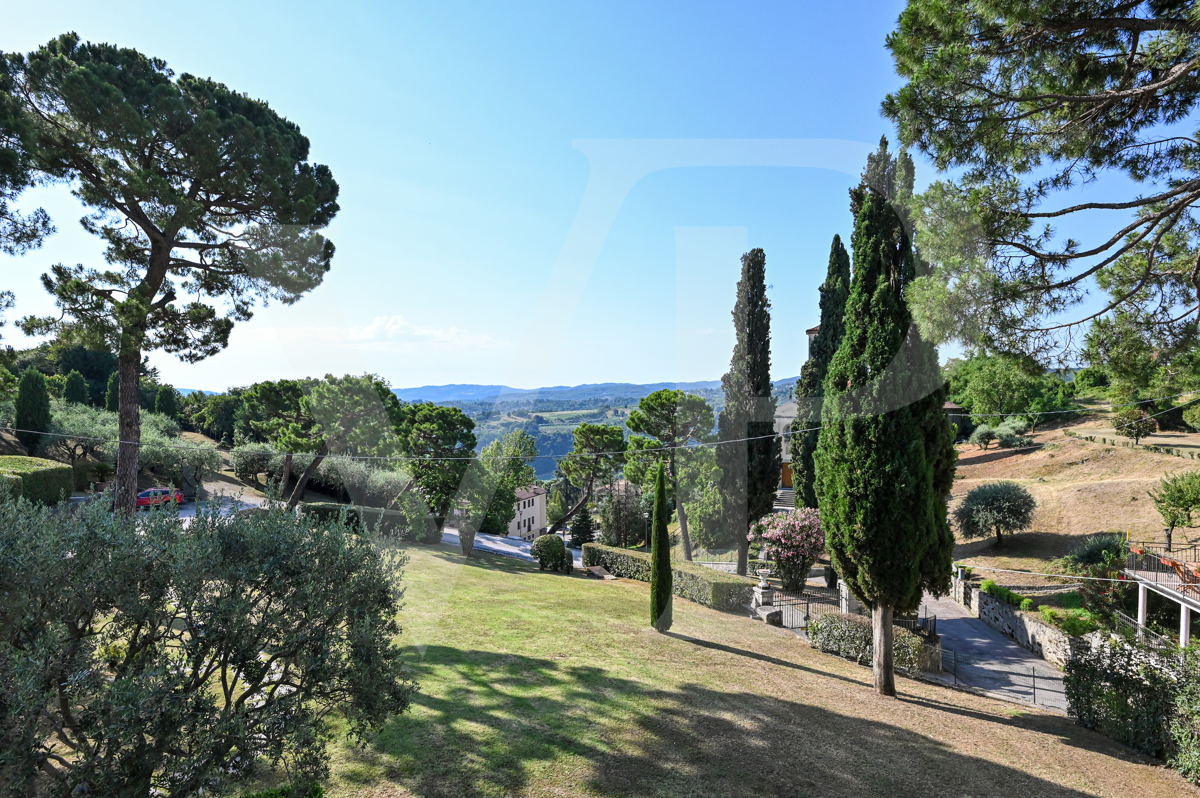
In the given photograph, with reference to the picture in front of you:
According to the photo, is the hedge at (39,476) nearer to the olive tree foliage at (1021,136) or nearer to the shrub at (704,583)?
the shrub at (704,583)

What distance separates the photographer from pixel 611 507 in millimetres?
33156

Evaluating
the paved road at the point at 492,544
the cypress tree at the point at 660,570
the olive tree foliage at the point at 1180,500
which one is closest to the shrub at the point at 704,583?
the cypress tree at the point at 660,570

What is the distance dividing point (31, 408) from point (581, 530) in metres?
29.3

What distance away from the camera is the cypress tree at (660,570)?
40.2 ft

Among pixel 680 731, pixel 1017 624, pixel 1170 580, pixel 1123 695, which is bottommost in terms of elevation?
pixel 1017 624

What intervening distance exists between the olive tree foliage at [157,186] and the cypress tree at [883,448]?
11.9 metres

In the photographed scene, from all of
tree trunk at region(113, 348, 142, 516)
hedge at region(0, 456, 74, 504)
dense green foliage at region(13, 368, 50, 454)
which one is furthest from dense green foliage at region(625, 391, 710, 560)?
dense green foliage at region(13, 368, 50, 454)

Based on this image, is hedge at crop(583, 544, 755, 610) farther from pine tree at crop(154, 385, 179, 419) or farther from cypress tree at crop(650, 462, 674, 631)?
pine tree at crop(154, 385, 179, 419)

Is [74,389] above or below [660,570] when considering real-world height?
above

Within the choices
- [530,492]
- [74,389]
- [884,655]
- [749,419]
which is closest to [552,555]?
[749,419]

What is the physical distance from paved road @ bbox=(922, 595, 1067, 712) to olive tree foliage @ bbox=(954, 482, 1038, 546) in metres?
6.70

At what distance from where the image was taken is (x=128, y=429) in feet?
36.9

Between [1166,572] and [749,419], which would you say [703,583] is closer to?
[749,419]

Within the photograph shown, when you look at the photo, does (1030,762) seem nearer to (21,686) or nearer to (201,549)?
(201,549)
